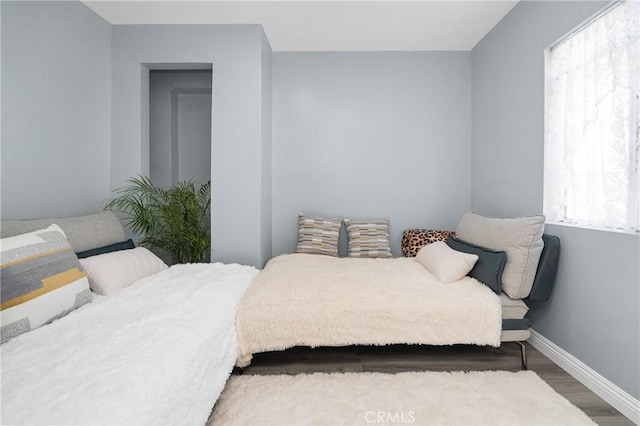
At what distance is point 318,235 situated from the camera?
3385 millimetres

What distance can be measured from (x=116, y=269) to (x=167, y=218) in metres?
1.01

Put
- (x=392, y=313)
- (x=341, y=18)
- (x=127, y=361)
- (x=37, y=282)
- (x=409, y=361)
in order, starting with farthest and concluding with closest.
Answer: (x=341, y=18) < (x=409, y=361) < (x=392, y=313) < (x=37, y=282) < (x=127, y=361)

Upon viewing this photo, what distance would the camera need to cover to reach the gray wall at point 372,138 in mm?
3561

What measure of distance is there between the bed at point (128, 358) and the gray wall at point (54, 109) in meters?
0.49

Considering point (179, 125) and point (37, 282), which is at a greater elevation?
point (179, 125)

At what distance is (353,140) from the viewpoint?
11.9ft

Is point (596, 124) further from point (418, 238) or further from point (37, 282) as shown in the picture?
point (37, 282)

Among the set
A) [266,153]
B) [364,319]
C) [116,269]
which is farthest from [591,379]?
[266,153]

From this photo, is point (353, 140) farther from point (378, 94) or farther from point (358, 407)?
point (358, 407)

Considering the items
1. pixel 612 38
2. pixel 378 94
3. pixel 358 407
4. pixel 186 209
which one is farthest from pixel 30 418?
pixel 378 94

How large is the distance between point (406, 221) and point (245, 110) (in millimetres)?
2053

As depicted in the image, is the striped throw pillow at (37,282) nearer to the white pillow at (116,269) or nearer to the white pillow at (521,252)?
the white pillow at (116,269)

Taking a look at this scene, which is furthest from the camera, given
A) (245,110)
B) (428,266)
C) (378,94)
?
(378,94)

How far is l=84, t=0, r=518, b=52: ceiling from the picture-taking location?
2682mm
